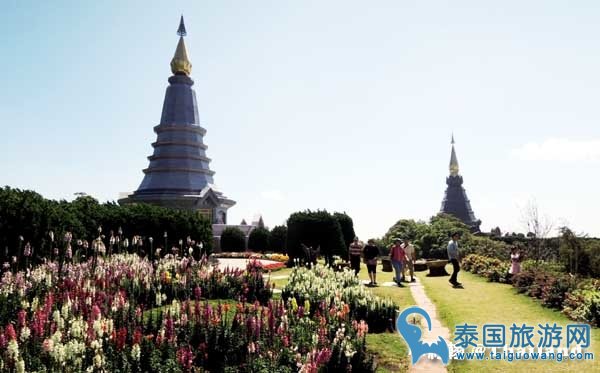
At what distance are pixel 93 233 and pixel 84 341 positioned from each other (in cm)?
1509

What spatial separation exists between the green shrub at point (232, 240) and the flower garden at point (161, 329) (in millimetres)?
33959

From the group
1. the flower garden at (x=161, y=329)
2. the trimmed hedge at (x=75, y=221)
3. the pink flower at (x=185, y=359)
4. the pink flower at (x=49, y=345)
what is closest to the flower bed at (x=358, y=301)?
the flower garden at (x=161, y=329)

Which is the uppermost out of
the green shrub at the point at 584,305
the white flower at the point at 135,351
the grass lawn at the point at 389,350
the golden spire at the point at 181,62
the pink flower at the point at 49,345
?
the golden spire at the point at 181,62

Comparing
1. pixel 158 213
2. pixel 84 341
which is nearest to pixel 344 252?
pixel 158 213

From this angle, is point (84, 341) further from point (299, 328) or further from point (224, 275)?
point (224, 275)

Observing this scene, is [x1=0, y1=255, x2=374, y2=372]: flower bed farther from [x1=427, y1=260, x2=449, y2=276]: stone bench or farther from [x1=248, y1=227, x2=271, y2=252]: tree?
[x1=248, y1=227, x2=271, y2=252]: tree

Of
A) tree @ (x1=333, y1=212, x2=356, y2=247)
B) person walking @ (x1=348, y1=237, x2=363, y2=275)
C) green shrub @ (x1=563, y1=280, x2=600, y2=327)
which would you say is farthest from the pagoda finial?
green shrub @ (x1=563, y1=280, x2=600, y2=327)

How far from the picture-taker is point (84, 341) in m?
6.49

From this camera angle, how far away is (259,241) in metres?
46.5

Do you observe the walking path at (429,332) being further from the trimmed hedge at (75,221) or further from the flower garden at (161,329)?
the trimmed hedge at (75,221)

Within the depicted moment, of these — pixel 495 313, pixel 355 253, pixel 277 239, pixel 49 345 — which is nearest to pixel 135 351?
pixel 49 345

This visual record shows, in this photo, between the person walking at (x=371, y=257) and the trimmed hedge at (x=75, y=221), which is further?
the person walking at (x=371, y=257)

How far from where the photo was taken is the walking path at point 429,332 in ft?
29.3

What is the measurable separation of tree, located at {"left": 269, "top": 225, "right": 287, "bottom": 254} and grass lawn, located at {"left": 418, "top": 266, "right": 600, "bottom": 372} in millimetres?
24976
